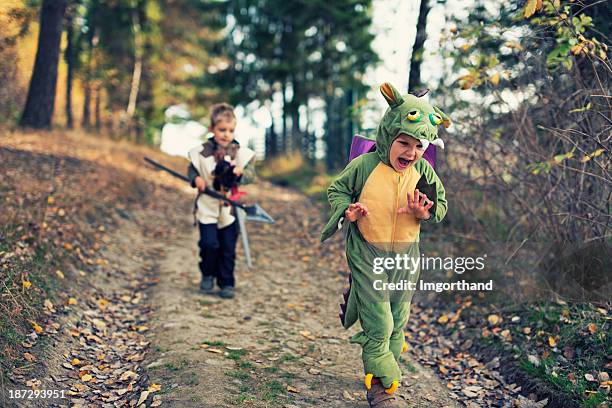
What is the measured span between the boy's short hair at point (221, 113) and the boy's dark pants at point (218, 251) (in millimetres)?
1253

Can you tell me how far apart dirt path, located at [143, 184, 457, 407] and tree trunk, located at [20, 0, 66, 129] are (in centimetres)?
633

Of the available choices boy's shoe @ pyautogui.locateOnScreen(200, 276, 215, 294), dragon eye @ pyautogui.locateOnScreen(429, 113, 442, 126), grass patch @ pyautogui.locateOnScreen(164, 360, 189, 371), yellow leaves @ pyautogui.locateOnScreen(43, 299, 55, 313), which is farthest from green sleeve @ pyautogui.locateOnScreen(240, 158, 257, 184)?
dragon eye @ pyautogui.locateOnScreen(429, 113, 442, 126)

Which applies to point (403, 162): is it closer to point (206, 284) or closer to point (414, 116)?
point (414, 116)

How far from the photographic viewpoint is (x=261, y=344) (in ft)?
18.5

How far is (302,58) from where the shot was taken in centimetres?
2070

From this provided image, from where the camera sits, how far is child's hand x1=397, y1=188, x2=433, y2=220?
4.11 metres

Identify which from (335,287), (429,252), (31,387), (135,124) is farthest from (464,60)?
(135,124)

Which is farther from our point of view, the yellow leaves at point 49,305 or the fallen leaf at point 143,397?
the yellow leaves at point 49,305

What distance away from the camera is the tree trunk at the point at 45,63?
42.9 feet

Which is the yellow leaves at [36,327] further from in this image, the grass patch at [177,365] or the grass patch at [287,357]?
the grass patch at [287,357]

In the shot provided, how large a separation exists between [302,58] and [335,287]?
14.0m

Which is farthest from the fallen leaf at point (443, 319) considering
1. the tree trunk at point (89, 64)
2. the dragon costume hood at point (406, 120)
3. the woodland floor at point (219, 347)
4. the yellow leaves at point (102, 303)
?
the tree trunk at point (89, 64)

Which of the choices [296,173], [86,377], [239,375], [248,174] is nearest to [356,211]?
[239,375]

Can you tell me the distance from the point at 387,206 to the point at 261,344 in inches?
86.0
